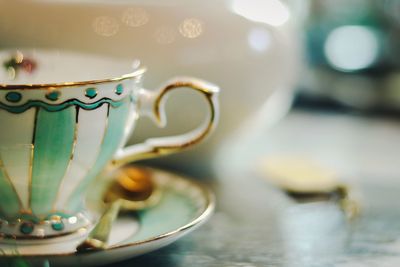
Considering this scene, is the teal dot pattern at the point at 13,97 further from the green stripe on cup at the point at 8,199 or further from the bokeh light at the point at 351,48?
the bokeh light at the point at 351,48

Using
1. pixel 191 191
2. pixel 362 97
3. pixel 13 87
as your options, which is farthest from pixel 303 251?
pixel 362 97

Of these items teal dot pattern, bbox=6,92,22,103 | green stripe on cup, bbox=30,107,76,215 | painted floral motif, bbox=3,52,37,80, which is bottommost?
green stripe on cup, bbox=30,107,76,215

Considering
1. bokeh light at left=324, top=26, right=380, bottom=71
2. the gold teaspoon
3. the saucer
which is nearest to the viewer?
the saucer

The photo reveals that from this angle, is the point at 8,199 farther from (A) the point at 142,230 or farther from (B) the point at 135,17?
(B) the point at 135,17

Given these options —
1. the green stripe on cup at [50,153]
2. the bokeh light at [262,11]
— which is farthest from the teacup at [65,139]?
the bokeh light at [262,11]

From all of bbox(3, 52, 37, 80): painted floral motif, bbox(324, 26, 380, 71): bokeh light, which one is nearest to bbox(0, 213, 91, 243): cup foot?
bbox(3, 52, 37, 80): painted floral motif

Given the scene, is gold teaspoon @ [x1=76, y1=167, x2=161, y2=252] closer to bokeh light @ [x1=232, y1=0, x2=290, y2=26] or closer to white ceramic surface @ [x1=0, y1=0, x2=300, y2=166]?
white ceramic surface @ [x1=0, y1=0, x2=300, y2=166]

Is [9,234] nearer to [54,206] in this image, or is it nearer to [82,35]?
[54,206]

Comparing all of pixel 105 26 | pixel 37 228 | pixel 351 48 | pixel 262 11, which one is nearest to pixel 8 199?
pixel 37 228
